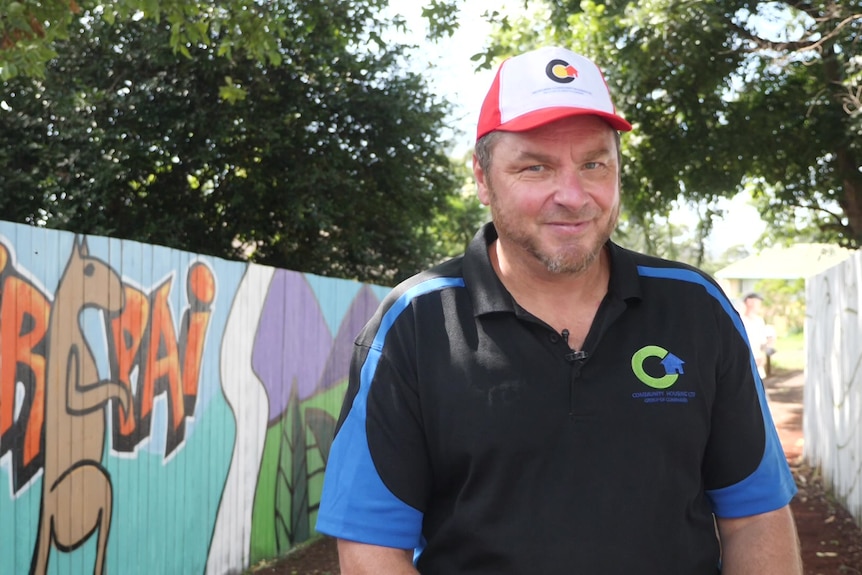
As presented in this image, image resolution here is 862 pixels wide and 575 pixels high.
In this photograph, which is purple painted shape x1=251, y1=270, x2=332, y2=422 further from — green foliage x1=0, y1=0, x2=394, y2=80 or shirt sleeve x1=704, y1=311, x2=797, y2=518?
shirt sleeve x1=704, y1=311, x2=797, y2=518

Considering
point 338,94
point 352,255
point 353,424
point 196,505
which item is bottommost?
point 196,505

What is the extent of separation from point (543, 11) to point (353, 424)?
13580 mm

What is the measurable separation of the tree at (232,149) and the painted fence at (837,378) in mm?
7131

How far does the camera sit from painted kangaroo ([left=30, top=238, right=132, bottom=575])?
4.93m

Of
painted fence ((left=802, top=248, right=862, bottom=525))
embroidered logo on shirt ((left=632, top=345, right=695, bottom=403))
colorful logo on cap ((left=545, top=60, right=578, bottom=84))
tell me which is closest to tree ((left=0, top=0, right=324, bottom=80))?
colorful logo on cap ((left=545, top=60, right=578, bottom=84))

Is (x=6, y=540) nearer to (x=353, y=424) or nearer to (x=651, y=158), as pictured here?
(x=353, y=424)

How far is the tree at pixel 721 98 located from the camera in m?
12.9

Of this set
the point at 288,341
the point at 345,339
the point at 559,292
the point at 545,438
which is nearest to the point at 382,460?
the point at 545,438

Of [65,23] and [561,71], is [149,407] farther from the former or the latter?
[561,71]

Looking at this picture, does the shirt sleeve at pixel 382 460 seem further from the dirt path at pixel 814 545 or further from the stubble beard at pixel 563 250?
the dirt path at pixel 814 545

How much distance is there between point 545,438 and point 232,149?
15.4 m

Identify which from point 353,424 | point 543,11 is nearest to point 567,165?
point 353,424

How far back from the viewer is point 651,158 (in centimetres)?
1623

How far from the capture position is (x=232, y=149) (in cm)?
1673
